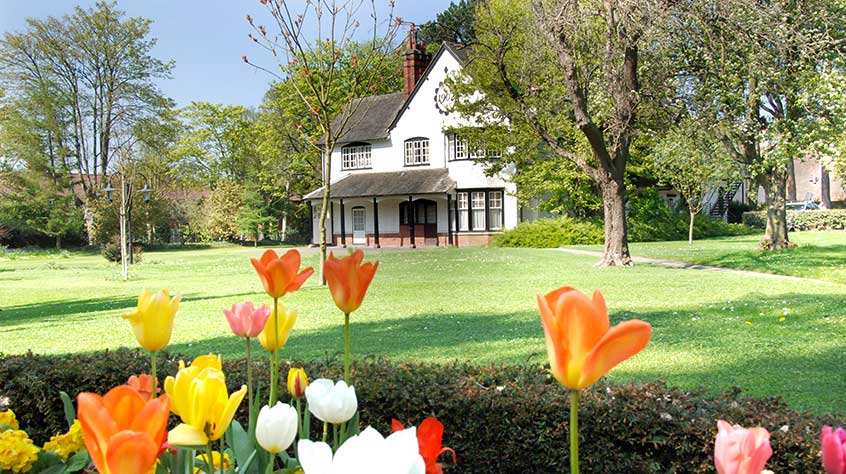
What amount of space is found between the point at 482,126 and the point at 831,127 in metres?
15.3

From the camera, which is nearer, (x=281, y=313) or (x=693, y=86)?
(x=281, y=313)

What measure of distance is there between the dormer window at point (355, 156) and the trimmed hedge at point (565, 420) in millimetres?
34318

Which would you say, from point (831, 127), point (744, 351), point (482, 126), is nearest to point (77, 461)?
point (744, 351)

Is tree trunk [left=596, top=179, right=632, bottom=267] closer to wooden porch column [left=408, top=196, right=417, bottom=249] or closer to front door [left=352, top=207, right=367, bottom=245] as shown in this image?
wooden porch column [left=408, top=196, right=417, bottom=249]

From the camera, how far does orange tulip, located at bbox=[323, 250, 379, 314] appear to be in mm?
1653

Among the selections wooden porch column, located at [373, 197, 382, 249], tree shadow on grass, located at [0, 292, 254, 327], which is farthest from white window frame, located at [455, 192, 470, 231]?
tree shadow on grass, located at [0, 292, 254, 327]

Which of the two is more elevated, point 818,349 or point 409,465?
point 409,465

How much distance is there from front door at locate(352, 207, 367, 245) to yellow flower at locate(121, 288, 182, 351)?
3653cm

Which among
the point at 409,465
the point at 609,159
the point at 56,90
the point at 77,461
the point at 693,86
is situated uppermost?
the point at 56,90

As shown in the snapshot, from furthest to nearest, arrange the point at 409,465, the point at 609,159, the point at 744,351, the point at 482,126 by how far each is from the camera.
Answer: the point at 482,126 → the point at 609,159 → the point at 744,351 → the point at 409,465

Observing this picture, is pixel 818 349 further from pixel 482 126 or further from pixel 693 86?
pixel 482 126

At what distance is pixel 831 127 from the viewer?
55.7 ft

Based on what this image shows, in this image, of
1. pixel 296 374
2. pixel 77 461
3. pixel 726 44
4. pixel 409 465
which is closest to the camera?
pixel 409 465

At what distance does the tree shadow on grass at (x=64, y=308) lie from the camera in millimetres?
11969
